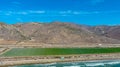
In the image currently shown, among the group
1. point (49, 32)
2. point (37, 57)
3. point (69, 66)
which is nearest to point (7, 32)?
point (49, 32)

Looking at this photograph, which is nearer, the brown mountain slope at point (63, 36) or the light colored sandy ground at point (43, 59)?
the light colored sandy ground at point (43, 59)

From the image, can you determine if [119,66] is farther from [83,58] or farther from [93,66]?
[83,58]

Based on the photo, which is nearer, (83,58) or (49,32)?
(83,58)

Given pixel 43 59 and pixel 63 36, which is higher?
pixel 63 36

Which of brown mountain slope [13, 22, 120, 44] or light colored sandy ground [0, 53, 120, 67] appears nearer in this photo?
light colored sandy ground [0, 53, 120, 67]

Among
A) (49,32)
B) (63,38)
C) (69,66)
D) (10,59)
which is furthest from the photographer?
(49,32)

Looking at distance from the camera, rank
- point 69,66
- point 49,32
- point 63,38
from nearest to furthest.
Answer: point 69,66
point 63,38
point 49,32

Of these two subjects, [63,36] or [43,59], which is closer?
[43,59]

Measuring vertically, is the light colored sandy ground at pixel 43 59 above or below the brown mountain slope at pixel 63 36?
below

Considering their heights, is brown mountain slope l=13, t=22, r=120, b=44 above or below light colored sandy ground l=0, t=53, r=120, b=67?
above

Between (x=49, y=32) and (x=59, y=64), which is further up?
(x=49, y=32)
